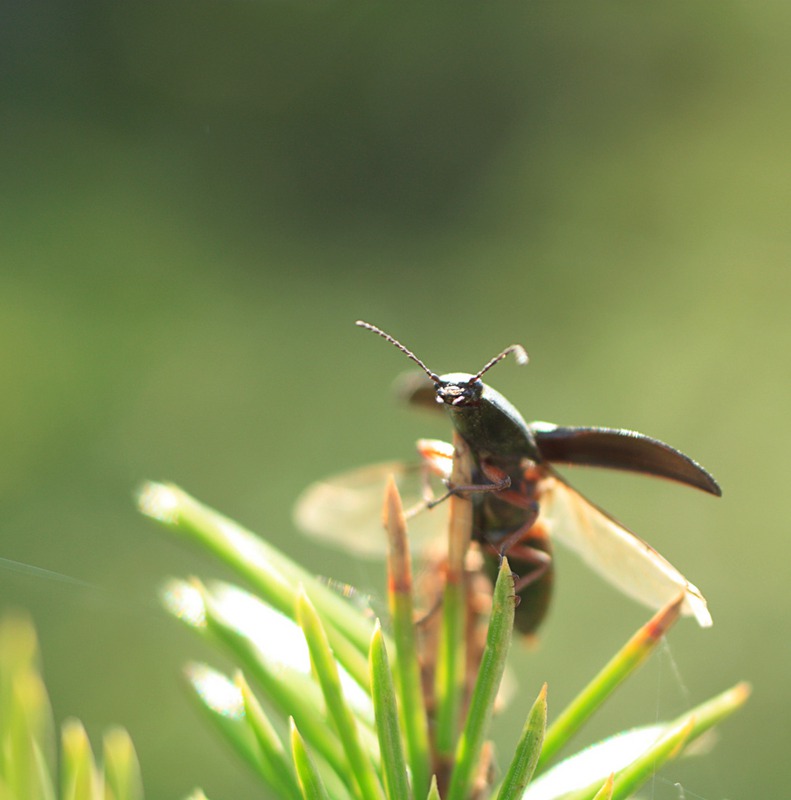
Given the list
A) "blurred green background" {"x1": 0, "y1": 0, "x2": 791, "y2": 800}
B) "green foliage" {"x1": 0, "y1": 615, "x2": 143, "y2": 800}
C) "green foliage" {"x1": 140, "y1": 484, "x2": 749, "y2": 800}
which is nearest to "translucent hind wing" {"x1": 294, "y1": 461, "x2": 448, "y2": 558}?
"green foliage" {"x1": 140, "y1": 484, "x2": 749, "y2": 800}

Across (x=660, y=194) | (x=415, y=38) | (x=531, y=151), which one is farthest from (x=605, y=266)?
(x=415, y=38)

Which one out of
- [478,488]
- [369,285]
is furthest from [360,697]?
[369,285]

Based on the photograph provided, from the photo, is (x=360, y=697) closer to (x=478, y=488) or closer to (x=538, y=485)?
(x=478, y=488)

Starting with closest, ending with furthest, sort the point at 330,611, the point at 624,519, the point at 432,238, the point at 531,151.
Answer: the point at 330,611 < the point at 624,519 < the point at 432,238 < the point at 531,151

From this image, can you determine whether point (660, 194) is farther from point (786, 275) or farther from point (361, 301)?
point (361, 301)

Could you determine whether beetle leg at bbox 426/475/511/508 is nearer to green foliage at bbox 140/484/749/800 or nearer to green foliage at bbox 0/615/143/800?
green foliage at bbox 140/484/749/800

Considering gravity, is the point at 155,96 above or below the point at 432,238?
above

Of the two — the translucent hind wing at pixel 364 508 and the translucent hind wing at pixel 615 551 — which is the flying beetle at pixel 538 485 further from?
the translucent hind wing at pixel 364 508
